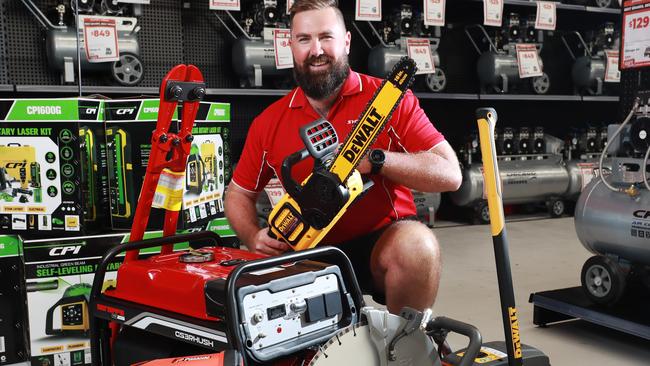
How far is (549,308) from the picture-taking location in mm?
2951

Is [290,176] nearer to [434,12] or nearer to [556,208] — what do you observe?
[434,12]

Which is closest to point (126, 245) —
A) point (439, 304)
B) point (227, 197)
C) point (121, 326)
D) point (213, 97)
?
point (121, 326)

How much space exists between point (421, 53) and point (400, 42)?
187 mm

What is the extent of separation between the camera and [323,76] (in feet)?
7.14

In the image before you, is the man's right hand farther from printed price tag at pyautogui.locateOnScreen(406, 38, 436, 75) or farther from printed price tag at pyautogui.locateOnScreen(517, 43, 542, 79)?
printed price tag at pyautogui.locateOnScreen(517, 43, 542, 79)

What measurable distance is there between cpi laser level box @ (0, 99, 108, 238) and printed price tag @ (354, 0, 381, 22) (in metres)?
2.89

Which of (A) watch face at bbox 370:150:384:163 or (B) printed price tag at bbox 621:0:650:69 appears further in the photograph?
(B) printed price tag at bbox 621:0:650:69

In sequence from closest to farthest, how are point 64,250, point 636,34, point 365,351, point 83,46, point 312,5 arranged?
point 365,351
point 312,5
point 64,250
point 636,34
point 83,46

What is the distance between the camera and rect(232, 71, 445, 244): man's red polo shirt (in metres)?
2.13

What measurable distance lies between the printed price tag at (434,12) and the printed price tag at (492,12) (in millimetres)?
401

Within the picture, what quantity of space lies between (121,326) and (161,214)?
0.62 meters

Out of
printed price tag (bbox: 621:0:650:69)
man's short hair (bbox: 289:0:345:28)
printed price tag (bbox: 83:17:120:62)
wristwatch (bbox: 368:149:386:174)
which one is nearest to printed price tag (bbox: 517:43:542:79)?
printed price tag (bbox: 621:0:650:69)

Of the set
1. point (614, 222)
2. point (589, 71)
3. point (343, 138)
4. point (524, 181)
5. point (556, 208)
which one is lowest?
point (556, 208)

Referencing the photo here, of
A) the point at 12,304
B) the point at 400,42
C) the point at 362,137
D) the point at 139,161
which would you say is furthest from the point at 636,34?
the point at 12,304
